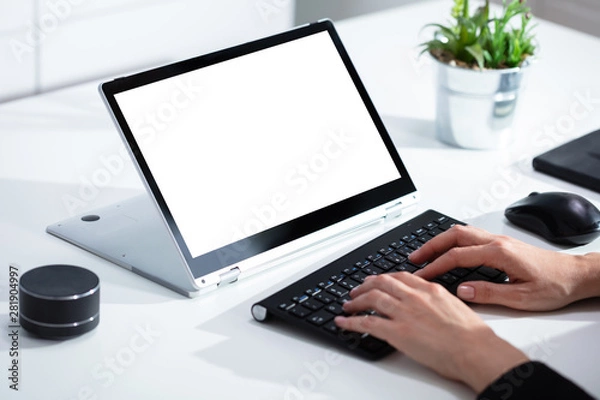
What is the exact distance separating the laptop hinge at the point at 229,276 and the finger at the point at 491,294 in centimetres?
27

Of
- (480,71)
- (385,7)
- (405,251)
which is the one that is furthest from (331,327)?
(385,7)

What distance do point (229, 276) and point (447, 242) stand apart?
0.28 m

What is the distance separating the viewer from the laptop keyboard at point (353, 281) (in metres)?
1.08

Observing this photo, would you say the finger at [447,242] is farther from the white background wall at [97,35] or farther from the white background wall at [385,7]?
the white background wall at [385,7]

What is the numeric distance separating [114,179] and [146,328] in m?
0.42

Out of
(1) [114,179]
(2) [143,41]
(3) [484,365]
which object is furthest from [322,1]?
(3) [484,365]

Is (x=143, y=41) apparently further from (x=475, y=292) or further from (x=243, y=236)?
(x=475, y=292)

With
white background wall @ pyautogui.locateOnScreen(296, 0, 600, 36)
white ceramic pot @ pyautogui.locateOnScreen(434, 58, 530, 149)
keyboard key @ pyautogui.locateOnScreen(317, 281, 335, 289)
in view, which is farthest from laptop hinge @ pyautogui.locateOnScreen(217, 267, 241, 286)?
white background wall @ pyautogui.locateOnScreen(296, 0, 600, 36)

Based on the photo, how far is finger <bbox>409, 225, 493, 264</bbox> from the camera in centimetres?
123

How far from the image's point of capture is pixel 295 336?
3.63 ft

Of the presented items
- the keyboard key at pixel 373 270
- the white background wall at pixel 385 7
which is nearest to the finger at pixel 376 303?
the keyboard key at pixel 373 270

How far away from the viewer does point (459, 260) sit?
1195 mm

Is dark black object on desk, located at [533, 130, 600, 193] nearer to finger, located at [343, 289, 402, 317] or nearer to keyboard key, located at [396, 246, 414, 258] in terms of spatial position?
keyboard key, located at [396, 246, 414, 258]

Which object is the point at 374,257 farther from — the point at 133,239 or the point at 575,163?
the point at 575,163
